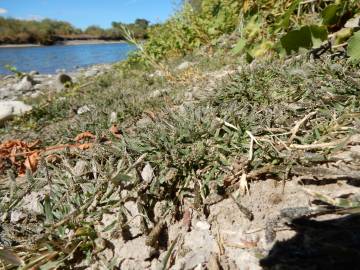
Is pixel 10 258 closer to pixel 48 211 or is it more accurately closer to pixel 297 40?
pixel 48 211

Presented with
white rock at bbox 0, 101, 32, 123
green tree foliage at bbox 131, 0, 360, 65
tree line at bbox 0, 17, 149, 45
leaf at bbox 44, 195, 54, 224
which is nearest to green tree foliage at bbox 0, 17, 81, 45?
tree line at bbox 0, 17, 149, 45

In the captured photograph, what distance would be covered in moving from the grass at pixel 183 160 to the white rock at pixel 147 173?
0.05 feet

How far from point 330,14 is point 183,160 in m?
1.51

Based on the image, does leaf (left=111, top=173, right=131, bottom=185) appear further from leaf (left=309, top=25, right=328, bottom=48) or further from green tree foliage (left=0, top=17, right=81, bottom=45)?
green tree foliage (left=0, top=17, right=81, bottom=45)

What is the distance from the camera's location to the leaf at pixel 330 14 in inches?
90.5

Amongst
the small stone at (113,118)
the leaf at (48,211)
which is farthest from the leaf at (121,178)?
the small stone at (113,118)

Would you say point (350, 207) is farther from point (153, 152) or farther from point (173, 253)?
point (153, 152)

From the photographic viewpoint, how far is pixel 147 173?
175 centimetres

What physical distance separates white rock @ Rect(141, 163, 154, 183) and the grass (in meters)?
0.02

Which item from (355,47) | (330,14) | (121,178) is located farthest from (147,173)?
(330,14)

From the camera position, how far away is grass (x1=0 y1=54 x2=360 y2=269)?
5.13 ft

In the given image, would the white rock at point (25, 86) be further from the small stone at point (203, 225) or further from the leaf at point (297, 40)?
the small stone at point (203, 225)

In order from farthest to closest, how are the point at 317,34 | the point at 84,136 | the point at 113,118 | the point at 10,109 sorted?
1. the point at 10,109
2. the point at 113,118
3. the point at 84,136
4. the point at 317,34

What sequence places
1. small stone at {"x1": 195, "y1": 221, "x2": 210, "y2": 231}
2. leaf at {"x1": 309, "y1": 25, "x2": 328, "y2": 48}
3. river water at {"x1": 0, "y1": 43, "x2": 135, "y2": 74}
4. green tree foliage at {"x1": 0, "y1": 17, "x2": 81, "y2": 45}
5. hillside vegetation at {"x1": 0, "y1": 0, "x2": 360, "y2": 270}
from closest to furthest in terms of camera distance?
1. hillside vegetation at {"x1": 0, "y1": 0, "x2": 360, "y2": 270}
2. small stone at {"x1": 195, "y1": 221, "x2": 210, "y2": 231}
3. leaf at {"x1": 309, "y1": 25, "x2": 328, "y2": 48}
4. river water at {"x1": 0, "y1": 43, "x2": 135, "y2": 74}
5. green tree foliage at {"x1": 0, "y1": 17, "x2": 81, "y2": 45}
